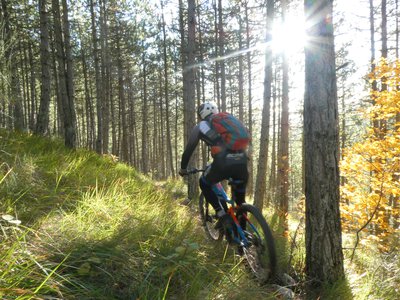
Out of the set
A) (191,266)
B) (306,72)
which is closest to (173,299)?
(191,266)

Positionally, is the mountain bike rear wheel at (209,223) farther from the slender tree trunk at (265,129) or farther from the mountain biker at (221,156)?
the slender tree trunk at (265,129)

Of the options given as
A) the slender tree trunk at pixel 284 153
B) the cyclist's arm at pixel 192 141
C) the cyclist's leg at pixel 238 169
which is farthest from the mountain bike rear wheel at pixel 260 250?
the slender tree trunk at pixel 284 153

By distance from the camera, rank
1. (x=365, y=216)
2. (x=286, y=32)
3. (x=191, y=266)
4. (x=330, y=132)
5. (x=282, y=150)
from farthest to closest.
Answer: (x=282, y=150)
(x=286, y=32)
(x=365, y=216)
(x=330, y=132)
(x=191, y=266)

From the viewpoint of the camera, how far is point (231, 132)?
378 cm

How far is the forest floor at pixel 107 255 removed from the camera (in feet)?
6.72

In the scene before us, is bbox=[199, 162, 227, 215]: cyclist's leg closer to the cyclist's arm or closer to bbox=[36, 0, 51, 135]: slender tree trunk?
the cyclist's arm

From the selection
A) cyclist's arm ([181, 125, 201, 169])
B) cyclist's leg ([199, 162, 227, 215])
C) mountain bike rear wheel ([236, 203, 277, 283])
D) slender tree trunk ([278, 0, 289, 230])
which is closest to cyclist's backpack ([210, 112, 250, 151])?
cyclist's arm ([181, 125, 201, 169])

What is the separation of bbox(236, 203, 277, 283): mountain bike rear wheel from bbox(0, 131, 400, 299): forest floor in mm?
189

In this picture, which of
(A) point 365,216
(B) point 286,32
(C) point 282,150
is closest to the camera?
(A) point 365,216

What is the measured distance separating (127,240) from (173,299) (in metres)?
0.91

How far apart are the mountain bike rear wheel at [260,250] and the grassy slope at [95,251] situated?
323mm

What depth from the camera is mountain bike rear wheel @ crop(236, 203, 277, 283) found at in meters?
3.37

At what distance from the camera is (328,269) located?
10.8 ft

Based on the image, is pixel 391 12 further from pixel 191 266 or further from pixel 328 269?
pixel 191 266
